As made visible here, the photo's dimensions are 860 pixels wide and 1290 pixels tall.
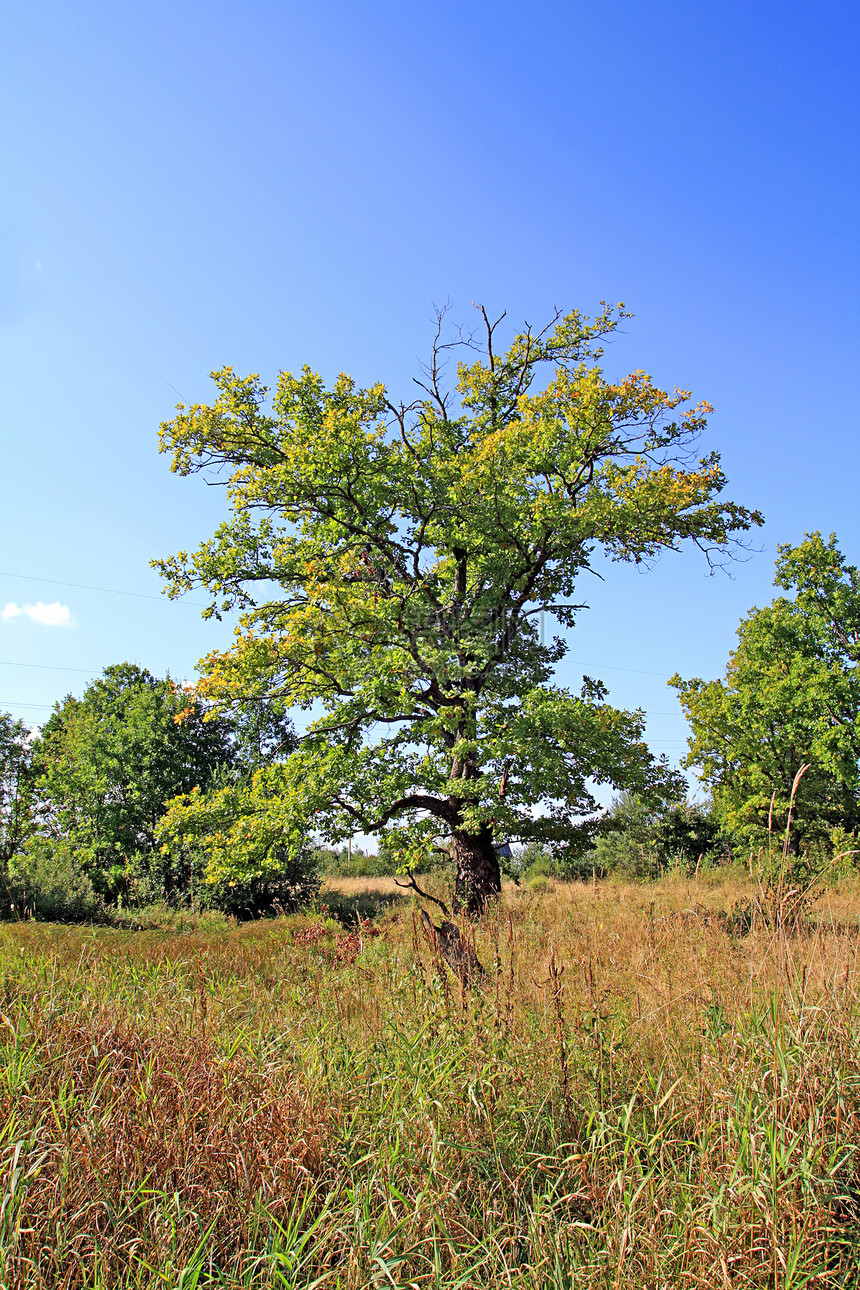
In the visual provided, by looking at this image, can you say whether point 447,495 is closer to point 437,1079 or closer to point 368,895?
point 437,1079

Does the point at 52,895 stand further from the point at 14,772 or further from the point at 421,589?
the point at 14,772

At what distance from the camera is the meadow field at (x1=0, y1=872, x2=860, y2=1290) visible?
245 cm

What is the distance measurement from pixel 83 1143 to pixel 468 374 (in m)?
16.8

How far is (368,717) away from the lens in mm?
14820

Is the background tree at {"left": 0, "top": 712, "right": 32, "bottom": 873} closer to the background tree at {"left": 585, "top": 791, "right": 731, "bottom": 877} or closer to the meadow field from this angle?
the background tree at {"left": 585, "top": 791, "right": 731, "bottom": 877}

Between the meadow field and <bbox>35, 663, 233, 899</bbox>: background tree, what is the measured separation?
2221 cm

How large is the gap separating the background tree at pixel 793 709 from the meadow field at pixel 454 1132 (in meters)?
19.1

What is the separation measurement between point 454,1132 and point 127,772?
2706cm

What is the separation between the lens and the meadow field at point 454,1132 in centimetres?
245

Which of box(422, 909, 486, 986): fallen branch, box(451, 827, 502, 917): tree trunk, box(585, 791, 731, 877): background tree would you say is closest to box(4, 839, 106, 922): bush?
box(451, 827, 502, 917): tree trunk

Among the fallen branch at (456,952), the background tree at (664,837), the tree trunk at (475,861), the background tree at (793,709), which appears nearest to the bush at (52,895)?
the tree trunk at (475,861)

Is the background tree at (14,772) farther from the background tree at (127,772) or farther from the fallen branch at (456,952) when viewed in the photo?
Answer: the fallen branch at (456,952)

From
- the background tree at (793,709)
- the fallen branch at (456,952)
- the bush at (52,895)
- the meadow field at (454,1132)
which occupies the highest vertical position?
the background tree at (793,709)

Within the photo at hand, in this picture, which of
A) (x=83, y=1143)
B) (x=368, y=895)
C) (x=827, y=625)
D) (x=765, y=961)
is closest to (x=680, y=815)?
(x=827, y=625)
